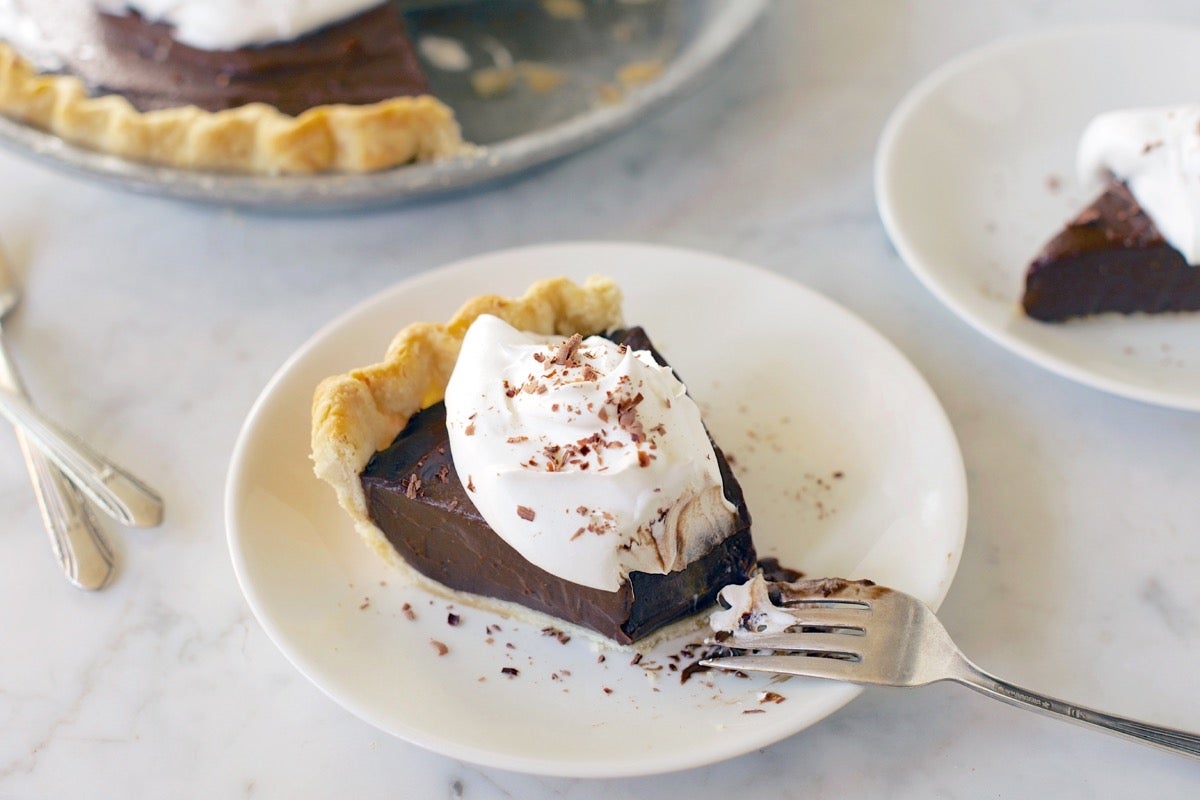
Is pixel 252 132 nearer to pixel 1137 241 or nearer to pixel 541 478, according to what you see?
pixel 541 478

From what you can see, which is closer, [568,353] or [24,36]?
[568,353]

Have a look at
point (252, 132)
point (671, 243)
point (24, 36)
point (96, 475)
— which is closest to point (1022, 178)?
point (671, 243)

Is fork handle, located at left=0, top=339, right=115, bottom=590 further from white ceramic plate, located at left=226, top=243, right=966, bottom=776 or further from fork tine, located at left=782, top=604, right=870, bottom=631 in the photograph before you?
fork tine, located at left=782, top=604, right=870, bottom=631

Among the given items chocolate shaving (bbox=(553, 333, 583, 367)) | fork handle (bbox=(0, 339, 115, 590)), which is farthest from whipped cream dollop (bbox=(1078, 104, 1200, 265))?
fork handle (bbox=(0, 339, 115, 590))

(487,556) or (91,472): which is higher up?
(487,556)

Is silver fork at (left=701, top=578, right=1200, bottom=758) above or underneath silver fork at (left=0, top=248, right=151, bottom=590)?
above

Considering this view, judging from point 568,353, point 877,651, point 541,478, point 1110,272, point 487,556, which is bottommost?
point 487,556

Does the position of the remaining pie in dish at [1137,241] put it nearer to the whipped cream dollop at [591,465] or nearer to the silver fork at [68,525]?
the whipped cream dollop at [591,465]
